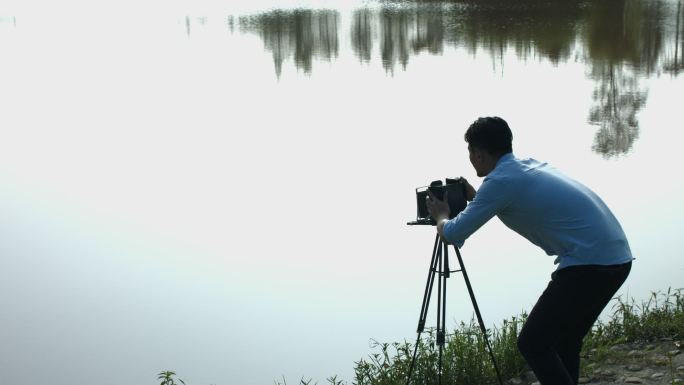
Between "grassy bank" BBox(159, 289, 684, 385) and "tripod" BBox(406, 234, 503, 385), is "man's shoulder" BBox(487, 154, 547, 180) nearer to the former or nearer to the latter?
"tripod" BBox(406, 234, 503, 385)

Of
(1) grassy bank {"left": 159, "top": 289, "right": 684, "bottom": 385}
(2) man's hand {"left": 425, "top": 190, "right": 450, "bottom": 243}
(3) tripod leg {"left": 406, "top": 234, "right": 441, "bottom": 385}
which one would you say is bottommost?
(1) grassy bank {"left": 159, "top": 289, "right": 684, "bottom": 385}

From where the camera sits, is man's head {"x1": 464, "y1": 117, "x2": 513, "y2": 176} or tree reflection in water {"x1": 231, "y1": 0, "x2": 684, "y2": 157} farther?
tree reflection in water {"x1": 231, "y1": 0, "x2": 684, "y2": 157}

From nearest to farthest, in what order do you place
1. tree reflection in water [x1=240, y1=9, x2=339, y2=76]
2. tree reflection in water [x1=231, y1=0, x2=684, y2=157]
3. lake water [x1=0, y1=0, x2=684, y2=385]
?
lake water [x1=0, y1=0, x2=684, y2=385] → tree reflection in water [x1=231, y1=0, x2=684, y2=157] → tree reflection in water [x1=240, y1=9, x2=339, y2=76]

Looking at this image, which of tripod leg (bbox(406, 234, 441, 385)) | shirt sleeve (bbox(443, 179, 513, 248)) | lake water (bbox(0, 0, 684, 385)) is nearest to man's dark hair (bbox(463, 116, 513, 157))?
shirt sleeve (bbox(443, 179, 513, 248))

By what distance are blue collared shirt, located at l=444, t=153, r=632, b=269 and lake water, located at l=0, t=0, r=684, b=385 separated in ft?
8.37

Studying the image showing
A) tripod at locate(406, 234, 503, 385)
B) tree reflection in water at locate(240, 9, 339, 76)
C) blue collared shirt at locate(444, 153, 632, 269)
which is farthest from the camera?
tree reflection in water at locate(240, 9, 339, 76)

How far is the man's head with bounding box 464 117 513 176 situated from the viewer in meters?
3.07

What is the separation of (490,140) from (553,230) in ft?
1.22

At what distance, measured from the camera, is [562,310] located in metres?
3.00

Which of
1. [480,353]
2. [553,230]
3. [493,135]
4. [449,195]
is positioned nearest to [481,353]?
[480,353]

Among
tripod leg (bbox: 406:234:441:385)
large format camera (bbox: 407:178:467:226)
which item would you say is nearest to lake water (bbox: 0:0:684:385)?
tripod leg (bbox: 406:234:441:385)

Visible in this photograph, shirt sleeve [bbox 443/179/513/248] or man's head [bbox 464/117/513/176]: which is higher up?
man's head [bbox 464/117/513/176]

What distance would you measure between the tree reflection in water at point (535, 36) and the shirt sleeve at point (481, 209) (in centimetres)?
705

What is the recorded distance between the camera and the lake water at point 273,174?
604 cm
